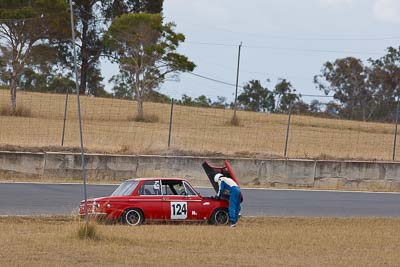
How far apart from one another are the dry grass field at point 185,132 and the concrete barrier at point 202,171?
1.75 metres

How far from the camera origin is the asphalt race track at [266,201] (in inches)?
788

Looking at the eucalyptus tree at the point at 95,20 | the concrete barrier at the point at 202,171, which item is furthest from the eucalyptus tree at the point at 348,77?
the concrete barrier at the point at 202,171

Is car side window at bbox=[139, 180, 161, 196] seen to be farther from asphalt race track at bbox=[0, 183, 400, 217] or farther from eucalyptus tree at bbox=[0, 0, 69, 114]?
eucalyptus tree at bbox=[0, 0, 69, 114]

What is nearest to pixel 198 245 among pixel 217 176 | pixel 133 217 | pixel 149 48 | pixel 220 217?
pixel 133 217

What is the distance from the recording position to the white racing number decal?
17.6m

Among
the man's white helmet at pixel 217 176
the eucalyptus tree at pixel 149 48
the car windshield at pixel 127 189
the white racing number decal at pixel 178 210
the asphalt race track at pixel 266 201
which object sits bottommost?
the asphalt race track at pixel 266 201

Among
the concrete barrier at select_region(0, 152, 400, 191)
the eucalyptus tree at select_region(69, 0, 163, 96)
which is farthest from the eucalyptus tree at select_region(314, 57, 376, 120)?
the concrete barrier at select_region(0, 152, 400, 191)

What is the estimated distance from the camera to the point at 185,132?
39.8 m

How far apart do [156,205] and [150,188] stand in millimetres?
507

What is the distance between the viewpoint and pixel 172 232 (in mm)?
15672

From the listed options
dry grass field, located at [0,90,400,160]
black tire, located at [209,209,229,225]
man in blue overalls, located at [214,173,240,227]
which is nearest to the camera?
man in blue overalls, located at [214,173,240,227]

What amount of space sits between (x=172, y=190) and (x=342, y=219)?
13.0 feet

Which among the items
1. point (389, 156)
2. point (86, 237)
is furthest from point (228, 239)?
point (389, 156)

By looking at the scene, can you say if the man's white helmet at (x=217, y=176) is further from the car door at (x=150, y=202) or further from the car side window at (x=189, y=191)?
the car door at (x=150, y=202)
